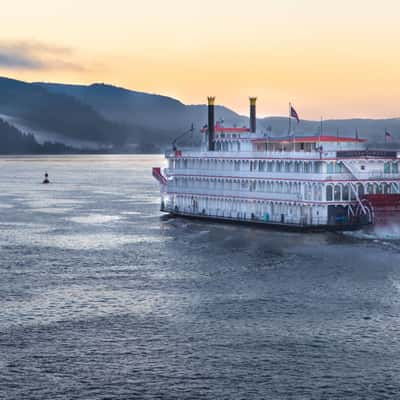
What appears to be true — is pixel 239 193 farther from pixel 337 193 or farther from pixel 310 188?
pixel 337 193

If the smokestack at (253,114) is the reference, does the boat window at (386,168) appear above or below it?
below

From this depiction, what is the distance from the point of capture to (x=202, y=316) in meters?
43.0

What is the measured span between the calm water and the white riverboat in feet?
9.59

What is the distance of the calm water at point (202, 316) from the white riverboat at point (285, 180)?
2924 mm

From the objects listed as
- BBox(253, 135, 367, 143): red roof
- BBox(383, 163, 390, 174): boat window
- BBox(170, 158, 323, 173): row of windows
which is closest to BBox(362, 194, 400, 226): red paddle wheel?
BBox(383, 163, 390, 174): boat window

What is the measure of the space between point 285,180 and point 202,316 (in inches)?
1347

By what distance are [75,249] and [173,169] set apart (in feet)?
80.1

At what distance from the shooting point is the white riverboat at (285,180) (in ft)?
237

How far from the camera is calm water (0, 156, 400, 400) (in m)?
33.2

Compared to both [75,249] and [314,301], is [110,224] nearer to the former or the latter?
[75,249]

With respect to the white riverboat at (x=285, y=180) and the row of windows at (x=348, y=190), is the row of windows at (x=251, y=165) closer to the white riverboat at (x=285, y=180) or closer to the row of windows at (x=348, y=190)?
the white riverboat at (x=285, y=180)

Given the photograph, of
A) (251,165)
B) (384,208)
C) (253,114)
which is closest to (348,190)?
(384,208)

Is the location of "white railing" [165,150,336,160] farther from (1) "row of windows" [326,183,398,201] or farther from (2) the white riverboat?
(1) "row of windows" [326,183,398,201]

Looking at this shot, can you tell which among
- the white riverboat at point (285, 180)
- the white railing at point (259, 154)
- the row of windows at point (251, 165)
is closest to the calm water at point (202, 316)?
the white riverboat at point (285, 180)
